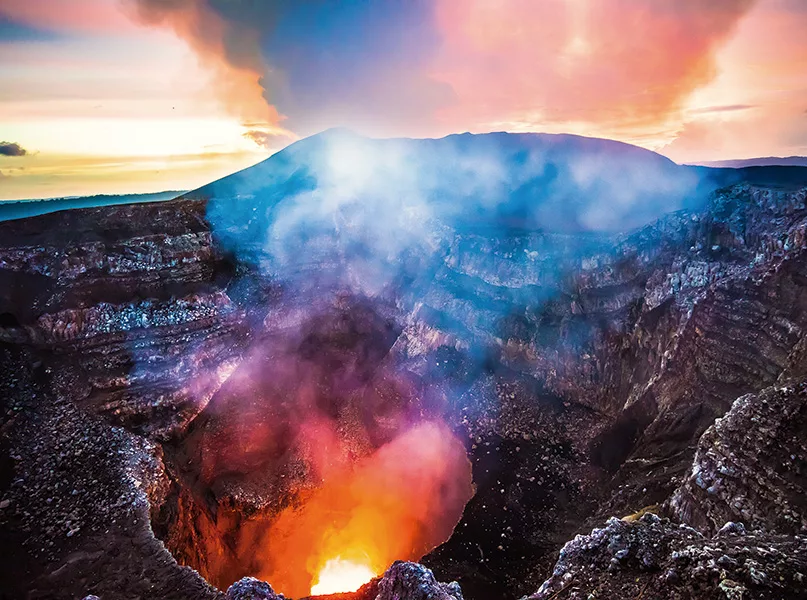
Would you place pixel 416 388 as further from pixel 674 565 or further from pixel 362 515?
pixel 674 565

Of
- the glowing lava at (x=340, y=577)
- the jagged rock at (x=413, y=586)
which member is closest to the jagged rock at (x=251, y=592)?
the jagged rock at (x=413, y=586)

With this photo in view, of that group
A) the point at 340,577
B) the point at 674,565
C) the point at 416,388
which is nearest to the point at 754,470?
the point at 674,565

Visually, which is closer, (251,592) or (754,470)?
(754,470)

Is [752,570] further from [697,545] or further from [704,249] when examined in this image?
[704,249]

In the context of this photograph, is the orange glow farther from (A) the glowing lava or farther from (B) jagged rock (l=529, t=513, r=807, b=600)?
(B) jagged rock (l=529, t=513, r=807, b=600)

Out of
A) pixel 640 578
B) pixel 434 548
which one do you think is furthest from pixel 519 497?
pixel 640 578

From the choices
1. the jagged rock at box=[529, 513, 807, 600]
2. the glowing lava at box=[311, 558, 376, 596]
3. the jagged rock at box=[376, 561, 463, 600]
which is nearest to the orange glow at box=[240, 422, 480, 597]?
the glowing lava at box=[311, 558, 376, 596]
